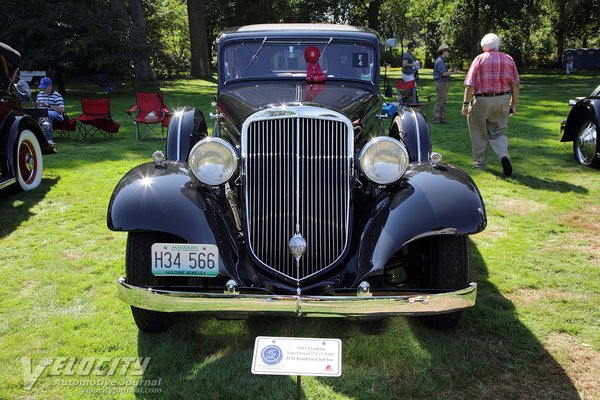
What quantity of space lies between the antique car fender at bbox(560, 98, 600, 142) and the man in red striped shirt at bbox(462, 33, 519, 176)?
3.83ft

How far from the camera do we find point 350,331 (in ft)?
10.4

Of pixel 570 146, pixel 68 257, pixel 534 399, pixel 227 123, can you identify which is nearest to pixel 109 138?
pixel 68 257

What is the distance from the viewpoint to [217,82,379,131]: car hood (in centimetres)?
364

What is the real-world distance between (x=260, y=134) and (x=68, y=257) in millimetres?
2549

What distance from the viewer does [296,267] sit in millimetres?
2861

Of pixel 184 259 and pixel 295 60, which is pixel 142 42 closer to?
pixel 295 60

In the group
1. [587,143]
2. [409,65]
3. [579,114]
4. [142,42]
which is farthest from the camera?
[142,42]

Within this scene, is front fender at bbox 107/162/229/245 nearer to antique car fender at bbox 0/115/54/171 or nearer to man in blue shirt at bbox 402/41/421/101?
antique car fender at bbox 0/115/54/171

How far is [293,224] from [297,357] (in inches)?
37.3

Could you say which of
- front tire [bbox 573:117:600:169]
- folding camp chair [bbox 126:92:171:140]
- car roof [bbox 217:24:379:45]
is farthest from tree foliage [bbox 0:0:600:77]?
front tire [bbox 573:117:600:169]

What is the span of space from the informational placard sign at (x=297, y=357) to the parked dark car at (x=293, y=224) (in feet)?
0.86

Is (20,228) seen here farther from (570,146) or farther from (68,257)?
(570,146)

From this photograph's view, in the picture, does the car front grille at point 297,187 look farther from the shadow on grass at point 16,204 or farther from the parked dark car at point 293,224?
the shadow on grass at point 16,204
